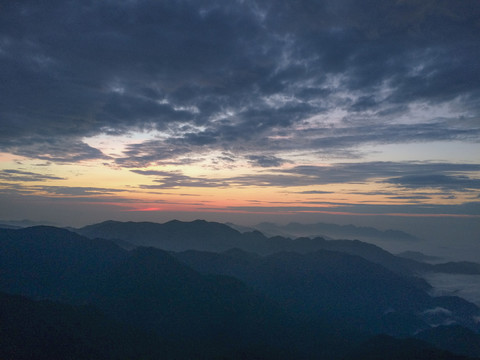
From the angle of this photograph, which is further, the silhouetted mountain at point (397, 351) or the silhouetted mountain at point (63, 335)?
the silhouetted mountain at point (397, 351)

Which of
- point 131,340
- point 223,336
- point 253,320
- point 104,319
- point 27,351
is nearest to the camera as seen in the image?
point 27,351

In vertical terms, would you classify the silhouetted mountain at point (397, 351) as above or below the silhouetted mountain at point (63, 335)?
below

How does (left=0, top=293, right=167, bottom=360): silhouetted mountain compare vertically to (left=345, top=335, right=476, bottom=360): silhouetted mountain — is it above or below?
above

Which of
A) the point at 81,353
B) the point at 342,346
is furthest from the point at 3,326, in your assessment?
the point at 342,346

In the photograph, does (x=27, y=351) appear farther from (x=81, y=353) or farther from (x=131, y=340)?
(x=131, y=340)

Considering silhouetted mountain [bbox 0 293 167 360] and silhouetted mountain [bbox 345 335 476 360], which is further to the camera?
silhouetted mountain [bbox 345 335 476 360]

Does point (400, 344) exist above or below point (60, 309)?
below
